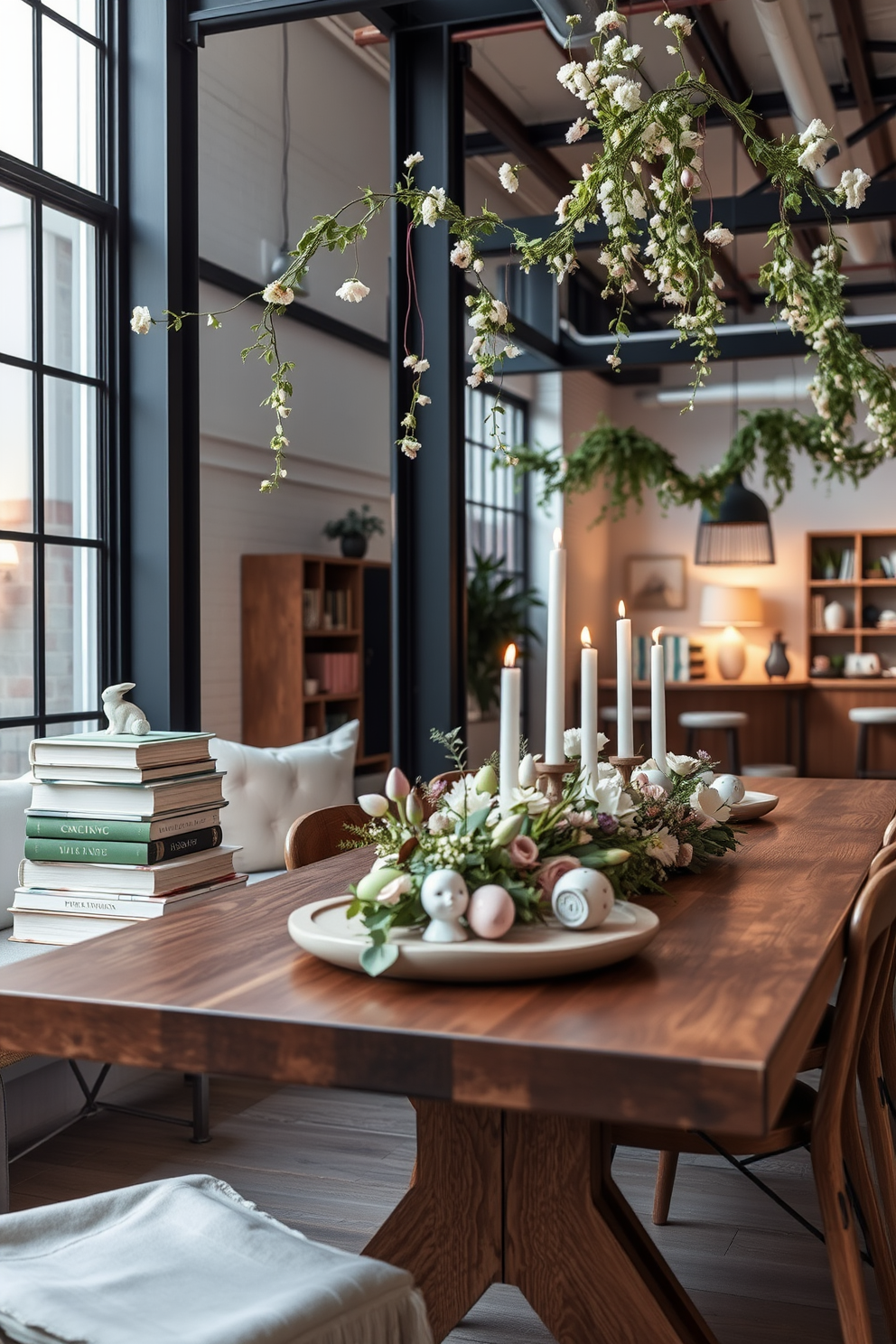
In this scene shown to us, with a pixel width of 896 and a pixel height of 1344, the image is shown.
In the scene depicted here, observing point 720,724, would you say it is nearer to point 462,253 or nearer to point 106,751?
point 106,751

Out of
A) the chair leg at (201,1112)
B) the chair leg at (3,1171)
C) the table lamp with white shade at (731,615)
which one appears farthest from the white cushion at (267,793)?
the table lamp with white shade at (731,615)

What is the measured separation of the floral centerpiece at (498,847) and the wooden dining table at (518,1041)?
72 mm

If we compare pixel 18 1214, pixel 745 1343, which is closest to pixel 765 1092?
pixel 18 1214

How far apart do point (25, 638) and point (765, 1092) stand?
112 inches

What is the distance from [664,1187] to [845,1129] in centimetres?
88

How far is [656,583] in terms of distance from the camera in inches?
453

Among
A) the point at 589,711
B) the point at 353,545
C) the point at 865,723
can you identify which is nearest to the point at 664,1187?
the point at 589,711

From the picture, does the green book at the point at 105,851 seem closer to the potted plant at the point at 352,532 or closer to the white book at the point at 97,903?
the white book at the point at 97,903

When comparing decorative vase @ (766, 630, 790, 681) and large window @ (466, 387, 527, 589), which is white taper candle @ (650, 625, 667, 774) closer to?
large window @ (466, 387, 527, 589)

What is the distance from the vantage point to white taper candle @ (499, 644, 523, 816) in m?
1.51

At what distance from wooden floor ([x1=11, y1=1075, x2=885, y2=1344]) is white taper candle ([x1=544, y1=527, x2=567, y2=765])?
48.8 inches

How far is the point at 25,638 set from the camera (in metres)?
3.56

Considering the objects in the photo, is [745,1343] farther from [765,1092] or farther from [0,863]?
[0,863]

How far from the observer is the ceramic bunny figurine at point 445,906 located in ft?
4.62
